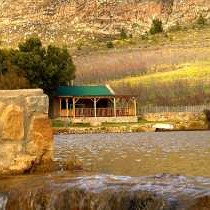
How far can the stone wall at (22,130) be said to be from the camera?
33.5ft

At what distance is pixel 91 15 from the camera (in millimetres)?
158875

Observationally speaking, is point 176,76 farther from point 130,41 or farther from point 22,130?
point 22,130

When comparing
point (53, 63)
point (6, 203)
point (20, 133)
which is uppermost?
point (53, 63)

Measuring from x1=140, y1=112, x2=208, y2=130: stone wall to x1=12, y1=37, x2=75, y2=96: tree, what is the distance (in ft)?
21.4

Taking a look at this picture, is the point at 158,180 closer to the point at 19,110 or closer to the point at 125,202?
the point at 125,202

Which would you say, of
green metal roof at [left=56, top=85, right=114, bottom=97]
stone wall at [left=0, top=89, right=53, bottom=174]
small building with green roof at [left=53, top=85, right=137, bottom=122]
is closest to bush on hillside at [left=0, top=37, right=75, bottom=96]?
green metal roof at [left=56, top=85, right=114, bottom=97]

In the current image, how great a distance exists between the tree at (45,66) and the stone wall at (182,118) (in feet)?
21.4

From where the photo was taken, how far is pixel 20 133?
33.8 feet

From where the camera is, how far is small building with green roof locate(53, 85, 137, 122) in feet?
153

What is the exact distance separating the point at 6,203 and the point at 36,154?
1997mm

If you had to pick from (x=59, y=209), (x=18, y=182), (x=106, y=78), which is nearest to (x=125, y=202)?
(x=59, y=209)

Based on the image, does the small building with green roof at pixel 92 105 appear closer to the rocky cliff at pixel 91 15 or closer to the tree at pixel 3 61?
the tree at pixel 3 61

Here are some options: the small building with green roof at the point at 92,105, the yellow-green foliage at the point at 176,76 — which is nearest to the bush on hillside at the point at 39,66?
the small building with green roof at the point at 92,105

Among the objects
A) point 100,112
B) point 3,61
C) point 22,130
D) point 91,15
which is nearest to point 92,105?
point 100,112
